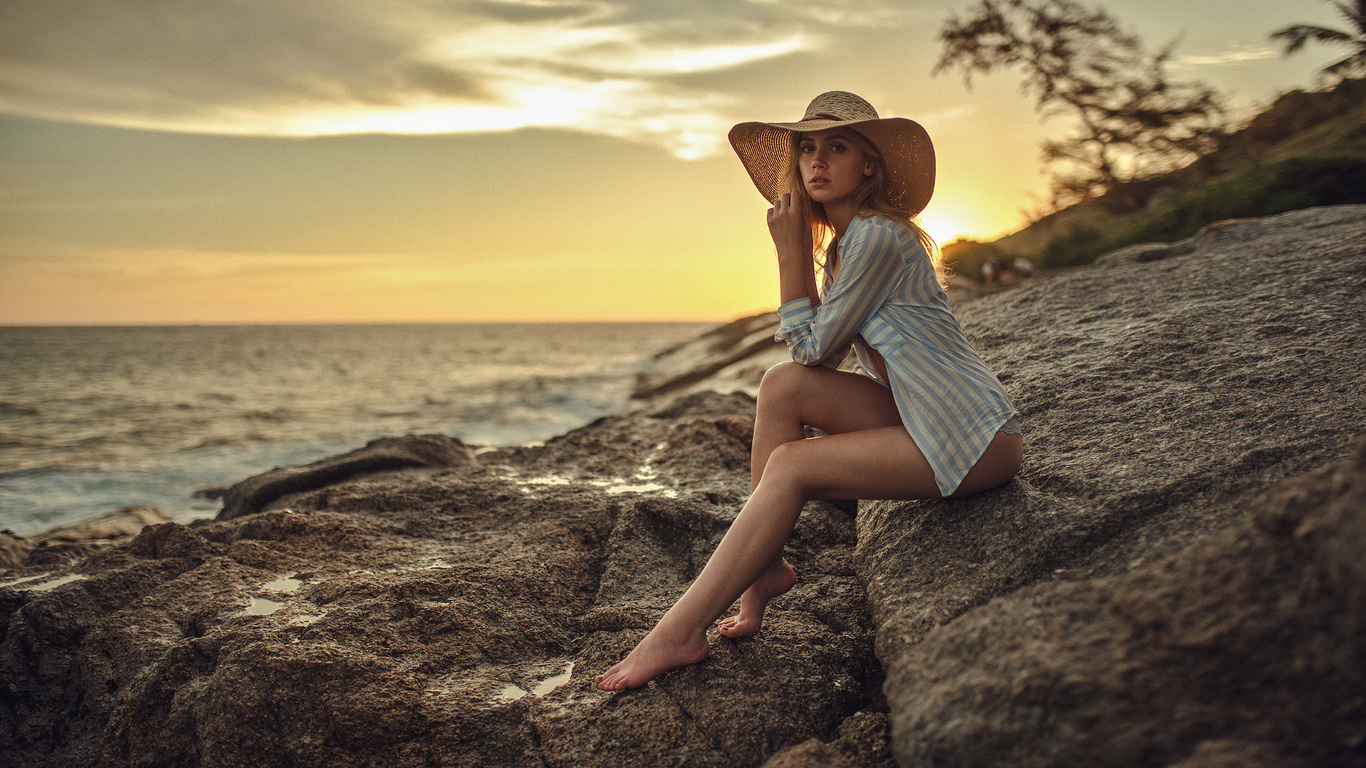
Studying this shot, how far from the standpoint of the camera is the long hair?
272 centimetres

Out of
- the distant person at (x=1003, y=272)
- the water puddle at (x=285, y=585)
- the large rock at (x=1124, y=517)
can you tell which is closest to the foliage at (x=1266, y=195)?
the distant person at (x=1003, y=272)

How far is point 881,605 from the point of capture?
248 cm

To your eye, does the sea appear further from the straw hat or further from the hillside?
the hillside

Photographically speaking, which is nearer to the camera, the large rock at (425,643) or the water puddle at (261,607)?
the large rock at (425,643)

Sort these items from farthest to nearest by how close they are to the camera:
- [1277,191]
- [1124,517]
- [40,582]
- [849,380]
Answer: [1277,191], [40,582], [849,380], [1124,517]

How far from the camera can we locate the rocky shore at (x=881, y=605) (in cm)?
147

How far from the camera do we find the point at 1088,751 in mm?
1449

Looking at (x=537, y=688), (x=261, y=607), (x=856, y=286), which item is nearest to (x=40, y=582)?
(x=261, y=607)

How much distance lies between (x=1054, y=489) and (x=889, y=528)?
23.8 inches

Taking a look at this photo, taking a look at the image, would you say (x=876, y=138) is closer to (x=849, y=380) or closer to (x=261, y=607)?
(x=849, y=380)

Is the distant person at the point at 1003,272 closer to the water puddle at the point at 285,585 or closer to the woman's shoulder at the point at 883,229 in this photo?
the woman's shoulder at the point at 883,229

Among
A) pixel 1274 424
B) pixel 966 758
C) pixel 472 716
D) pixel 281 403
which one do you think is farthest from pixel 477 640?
pixel 281 403

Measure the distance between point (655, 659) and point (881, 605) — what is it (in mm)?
787

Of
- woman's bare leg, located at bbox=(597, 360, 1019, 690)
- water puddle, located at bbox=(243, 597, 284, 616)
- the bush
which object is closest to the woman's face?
woman's bare leg, located at bbox=(597, 360, 1019, 690)
